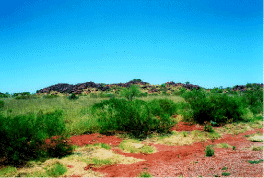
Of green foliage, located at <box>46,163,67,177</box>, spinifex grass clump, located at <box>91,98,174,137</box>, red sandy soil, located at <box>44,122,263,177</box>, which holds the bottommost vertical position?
red sandy soil, located at <box>44,122,263,177</box>

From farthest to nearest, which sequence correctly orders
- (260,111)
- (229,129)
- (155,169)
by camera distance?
(260,111), (229,129), (155,169)

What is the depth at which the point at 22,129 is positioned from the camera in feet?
23.2

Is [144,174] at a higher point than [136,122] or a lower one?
lower

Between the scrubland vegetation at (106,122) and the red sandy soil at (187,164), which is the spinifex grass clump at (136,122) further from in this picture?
the red sandy soil at (187,164)

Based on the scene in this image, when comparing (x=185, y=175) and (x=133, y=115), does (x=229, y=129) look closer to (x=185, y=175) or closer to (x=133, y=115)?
(x=133, y=115)

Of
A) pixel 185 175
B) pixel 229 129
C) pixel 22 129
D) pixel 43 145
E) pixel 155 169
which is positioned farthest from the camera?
pixel 229 129

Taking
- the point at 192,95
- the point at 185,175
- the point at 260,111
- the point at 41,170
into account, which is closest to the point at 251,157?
the point at 185,175

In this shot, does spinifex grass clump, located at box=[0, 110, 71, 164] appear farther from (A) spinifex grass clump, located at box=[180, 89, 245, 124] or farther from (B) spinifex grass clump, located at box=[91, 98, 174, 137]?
(A) spinifex grass clump, located at box=[180, 89, 245, 124]

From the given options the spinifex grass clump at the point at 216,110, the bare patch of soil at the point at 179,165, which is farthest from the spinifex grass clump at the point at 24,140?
the spinifex grass clump at the point at 216,110

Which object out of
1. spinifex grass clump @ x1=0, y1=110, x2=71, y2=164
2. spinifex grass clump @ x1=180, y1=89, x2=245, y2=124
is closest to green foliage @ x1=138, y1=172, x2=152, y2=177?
spinifex grass clump @ x1=0, y1=110, x2=71, y2=164

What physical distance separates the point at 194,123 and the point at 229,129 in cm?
217

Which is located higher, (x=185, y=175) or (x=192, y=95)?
(x=192, y=95)

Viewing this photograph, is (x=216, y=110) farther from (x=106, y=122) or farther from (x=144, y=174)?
(x=144, y=174)

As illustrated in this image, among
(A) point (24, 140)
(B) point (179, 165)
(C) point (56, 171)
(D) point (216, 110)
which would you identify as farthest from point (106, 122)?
(D) point (216, 110)
